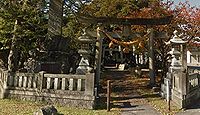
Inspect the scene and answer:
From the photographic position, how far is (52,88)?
38.7ft

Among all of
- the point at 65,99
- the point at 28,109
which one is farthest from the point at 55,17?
the point at 28,109

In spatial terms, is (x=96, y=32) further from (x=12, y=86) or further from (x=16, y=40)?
(x=12, y=86)

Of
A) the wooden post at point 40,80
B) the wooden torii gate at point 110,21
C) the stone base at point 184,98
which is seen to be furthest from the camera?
the wooden torii gate at point 110,21

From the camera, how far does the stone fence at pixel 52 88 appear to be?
11.2 metres

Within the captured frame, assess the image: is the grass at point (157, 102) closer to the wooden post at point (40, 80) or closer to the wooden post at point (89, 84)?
the wooden post at point (89, 84)

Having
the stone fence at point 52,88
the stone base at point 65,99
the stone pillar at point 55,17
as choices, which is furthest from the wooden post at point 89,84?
the stone pillar at point 55,17

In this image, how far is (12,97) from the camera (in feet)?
40.7

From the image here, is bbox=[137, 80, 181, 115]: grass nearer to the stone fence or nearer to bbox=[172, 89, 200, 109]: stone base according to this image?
bbox=[172, 89, 200, 109]: stone base

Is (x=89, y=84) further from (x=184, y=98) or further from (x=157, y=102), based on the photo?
(x=184, y=98)

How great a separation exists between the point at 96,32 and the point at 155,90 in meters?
5.33

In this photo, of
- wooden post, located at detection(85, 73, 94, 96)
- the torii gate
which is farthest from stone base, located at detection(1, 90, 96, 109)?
the torii gate

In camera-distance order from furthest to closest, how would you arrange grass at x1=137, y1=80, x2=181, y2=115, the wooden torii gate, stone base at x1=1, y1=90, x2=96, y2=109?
Result: the wooden torii gate, stone base at x1=1, y1=90, x2=96, y2=109, grass at x1=137, y1=80, x2=181, y2=115

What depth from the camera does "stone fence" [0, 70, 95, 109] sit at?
36.7ft

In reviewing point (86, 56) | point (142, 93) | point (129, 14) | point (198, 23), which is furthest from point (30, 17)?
point (198, 23)
